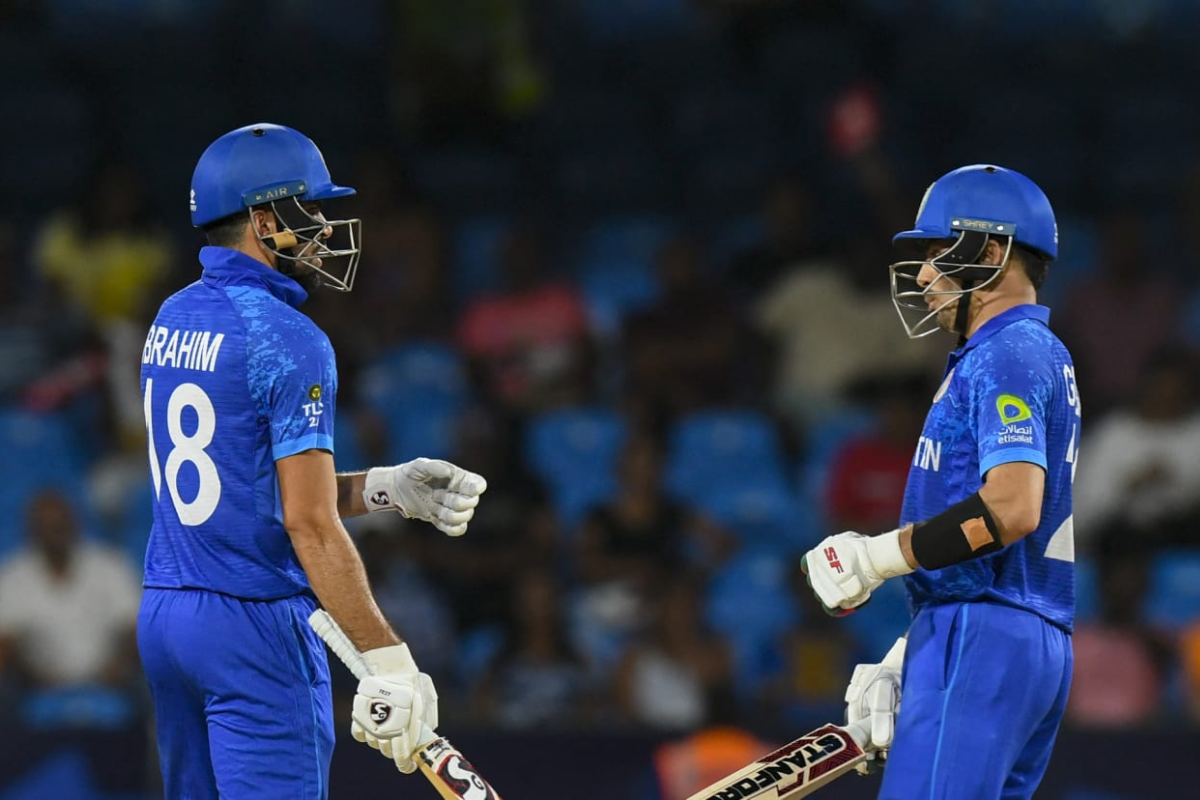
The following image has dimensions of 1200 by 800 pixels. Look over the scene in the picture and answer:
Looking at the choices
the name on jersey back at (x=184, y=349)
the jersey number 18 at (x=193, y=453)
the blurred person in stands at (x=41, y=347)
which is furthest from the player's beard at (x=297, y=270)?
the blurred person in stands at (x=41, y=347)

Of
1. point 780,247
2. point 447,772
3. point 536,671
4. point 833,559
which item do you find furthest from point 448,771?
point 780,247

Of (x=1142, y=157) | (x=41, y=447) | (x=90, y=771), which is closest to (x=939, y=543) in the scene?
(x=90, y=771)

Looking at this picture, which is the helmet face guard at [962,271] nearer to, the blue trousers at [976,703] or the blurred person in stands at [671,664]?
the blue trousers at [976,703]

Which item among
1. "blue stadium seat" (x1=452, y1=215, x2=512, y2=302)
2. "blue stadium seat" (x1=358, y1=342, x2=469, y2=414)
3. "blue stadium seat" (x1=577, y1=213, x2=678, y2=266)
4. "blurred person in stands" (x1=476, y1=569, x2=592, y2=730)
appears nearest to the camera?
"blurred person in stands" (x1=476, y1=569, x2=592, y2=730)

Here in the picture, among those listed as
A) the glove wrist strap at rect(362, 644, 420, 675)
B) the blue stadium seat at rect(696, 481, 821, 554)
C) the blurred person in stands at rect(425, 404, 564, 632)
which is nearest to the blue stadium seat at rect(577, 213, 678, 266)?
the blue stadium seat at rect(696, 481, 821, 554)

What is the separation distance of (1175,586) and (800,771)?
457 cm

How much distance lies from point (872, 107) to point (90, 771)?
6.24m

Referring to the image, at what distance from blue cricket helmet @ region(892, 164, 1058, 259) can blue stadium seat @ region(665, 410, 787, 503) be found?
483 cm

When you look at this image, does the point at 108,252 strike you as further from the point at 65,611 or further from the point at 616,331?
the point at 616,331

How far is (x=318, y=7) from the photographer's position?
12.5 metres

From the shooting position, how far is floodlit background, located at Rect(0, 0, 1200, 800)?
339 inches

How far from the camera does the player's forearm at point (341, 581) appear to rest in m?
4.67

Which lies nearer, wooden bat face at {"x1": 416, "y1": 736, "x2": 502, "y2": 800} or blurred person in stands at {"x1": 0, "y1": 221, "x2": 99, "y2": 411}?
wooden bat face at {"x1": 416, "y1": 736, "x2": 502, "y2": 800}

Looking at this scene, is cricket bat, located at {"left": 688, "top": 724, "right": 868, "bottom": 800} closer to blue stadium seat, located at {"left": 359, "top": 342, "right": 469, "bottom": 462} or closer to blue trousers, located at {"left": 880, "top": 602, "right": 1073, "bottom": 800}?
blue trousers, located at {"left": 880, "top": 602, "right": 1073, "bottom": 800}
